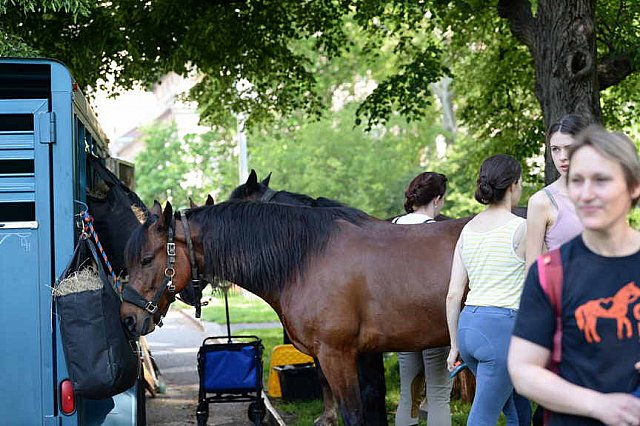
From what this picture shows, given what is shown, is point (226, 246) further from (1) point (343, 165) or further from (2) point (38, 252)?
(1) point (343, 165)

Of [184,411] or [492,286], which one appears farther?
[184,411]

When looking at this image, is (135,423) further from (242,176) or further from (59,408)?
(242,176)

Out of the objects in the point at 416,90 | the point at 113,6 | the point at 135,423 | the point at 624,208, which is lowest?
the point at 135,423

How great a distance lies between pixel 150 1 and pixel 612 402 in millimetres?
12758

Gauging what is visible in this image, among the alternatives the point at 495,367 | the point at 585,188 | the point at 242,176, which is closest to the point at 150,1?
the point at 495,367

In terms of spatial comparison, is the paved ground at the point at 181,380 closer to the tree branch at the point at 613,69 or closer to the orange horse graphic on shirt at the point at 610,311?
the tree branch at the point at 613,69

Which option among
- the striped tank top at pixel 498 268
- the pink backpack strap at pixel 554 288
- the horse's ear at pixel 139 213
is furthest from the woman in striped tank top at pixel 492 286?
the horse's ear at pixel 139 213

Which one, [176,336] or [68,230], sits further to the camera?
[176,336]

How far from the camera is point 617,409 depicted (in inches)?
100

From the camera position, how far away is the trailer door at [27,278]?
5539 mm

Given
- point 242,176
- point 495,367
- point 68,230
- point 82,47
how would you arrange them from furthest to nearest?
point 242,176 → point 82,47 → point 68,230 → point 495,367

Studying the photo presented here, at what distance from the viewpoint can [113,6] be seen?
14133mm

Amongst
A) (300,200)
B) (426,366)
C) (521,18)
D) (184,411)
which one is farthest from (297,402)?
(521,18)

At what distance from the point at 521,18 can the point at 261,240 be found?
20.8 ft
